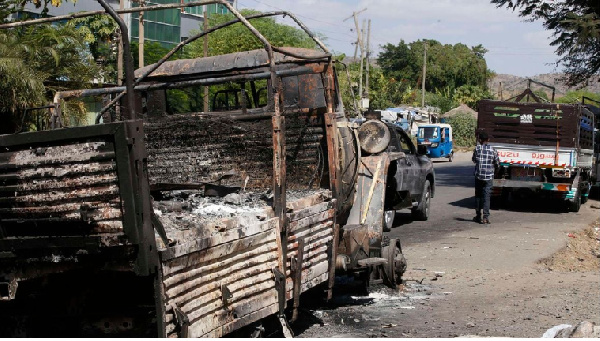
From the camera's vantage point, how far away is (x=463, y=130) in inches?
2176

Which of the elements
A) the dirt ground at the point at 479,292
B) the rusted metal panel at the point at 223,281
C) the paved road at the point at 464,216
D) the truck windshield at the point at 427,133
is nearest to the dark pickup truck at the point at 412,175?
the paved road at the point at 464,216

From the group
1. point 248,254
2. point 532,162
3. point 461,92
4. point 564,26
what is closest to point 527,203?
point 532,162

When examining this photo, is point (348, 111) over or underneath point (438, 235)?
over

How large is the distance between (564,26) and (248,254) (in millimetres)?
18141

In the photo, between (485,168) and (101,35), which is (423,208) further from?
(101,35)

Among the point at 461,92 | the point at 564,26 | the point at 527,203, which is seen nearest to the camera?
the point at 527,203

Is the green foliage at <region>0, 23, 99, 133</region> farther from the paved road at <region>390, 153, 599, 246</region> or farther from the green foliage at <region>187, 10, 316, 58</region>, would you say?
Result: the green foliage at <region>187, 10, 316, 58</region>

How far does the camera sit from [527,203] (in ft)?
64.4

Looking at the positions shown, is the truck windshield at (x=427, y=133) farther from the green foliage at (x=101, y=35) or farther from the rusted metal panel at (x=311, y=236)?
the rusted metal panel at (x=311, y=236)

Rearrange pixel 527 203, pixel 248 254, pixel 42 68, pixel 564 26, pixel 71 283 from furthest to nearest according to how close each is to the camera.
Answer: pixel 564 26 → pixel 527 203 → pixel 42 68 → pixel 248 254 → pixel 71 283

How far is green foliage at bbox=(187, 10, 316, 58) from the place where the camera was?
3055cm

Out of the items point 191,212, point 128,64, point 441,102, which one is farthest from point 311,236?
point 441,102

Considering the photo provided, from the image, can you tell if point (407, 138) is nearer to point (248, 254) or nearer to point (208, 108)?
point (208, 108)

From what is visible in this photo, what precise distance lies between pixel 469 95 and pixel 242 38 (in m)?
40.6
